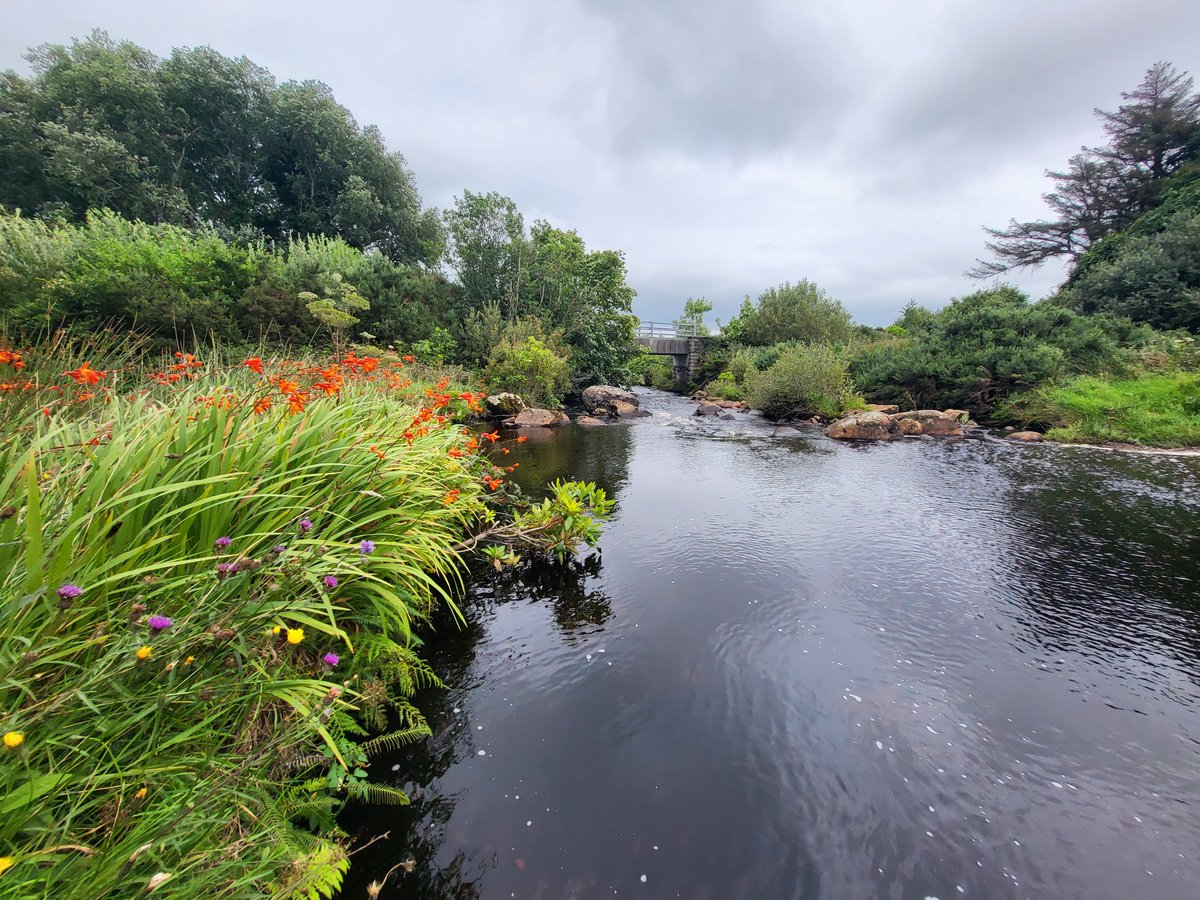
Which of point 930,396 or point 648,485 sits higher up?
point 930,396

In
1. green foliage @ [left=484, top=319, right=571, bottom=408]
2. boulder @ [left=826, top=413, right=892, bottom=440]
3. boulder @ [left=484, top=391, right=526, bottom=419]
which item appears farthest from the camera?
green foliage @ [left=484, top=319, right=571, bottom=408]

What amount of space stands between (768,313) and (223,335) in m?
28.9

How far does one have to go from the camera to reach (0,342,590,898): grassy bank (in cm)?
112

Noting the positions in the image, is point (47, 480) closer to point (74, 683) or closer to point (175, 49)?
point (74, 683)

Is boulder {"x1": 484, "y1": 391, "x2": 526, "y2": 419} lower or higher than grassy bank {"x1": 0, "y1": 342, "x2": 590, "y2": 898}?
lower

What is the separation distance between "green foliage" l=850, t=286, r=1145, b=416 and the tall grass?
20404 mm

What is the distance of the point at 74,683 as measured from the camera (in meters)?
1.18

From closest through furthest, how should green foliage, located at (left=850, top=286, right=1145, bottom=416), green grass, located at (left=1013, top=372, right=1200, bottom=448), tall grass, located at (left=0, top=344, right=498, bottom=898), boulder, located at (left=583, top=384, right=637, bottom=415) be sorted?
1. tall grass, located at (left=0, top=344, right=498, bottom=898)
2. green grass, located at (left=1013, top=372, right=1200, bottom=448)
3. green foliage, located at (left=850, top=286, right=1145, bottom=416)
4. boulder, located at (left=583, top=384, right=637, bottom=415)

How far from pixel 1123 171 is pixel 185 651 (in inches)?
1621

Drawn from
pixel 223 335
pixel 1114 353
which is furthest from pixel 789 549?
pixel 1114 353

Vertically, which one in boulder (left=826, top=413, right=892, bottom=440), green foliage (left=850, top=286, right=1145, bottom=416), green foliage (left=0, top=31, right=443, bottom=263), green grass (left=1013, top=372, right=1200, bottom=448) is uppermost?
green foliage (left=0, top=31, right=443, bottom=263)

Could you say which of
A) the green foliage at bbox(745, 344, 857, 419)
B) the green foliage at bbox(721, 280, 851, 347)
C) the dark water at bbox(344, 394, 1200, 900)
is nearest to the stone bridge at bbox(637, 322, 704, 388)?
the green foliage at bbox(721, 280, 851, 347)

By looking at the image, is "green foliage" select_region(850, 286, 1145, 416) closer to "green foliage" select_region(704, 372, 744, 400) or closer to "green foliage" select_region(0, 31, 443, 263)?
"green foliage" select_region(704, 372, 744, 400)

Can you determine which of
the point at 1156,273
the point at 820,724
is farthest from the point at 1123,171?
the point at 820,724
